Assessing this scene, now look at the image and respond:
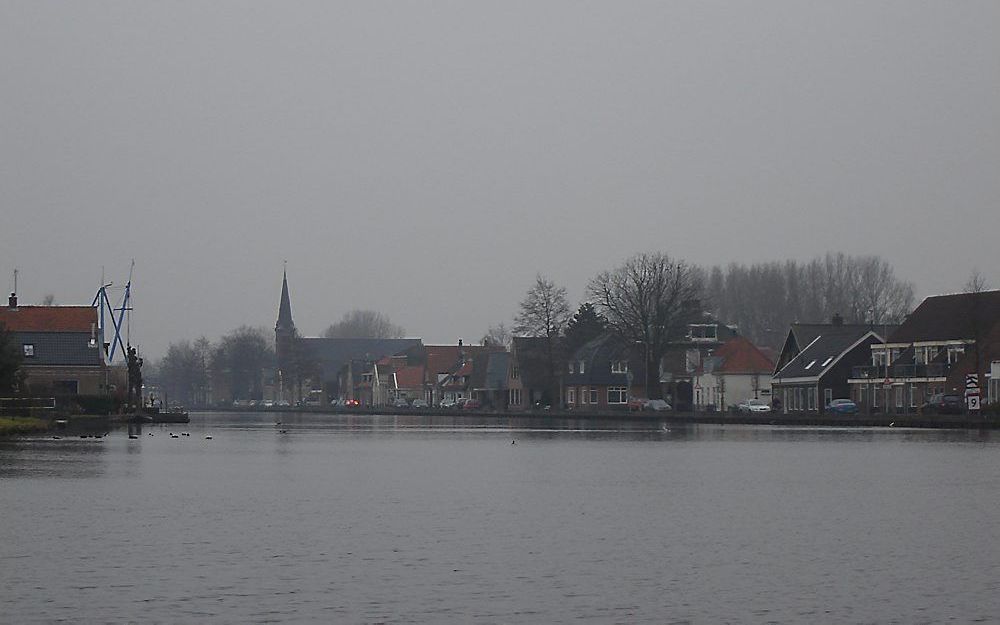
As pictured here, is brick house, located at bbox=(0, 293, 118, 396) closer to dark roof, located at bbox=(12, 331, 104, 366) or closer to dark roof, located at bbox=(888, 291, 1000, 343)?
dark roof, located at bbox=(12, 331, 104, 366)

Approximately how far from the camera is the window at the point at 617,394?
13275 centimetres

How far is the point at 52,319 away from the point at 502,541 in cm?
7829

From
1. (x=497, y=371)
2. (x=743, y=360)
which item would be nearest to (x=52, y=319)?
(x=743, y=360)

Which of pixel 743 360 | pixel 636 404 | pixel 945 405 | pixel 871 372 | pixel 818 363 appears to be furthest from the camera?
pixel 743 360

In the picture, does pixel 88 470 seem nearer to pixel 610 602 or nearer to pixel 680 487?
pixel 680 487

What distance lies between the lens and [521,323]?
397 feet

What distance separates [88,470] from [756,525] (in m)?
21.3

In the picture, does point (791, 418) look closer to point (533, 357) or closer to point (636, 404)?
point (636, 404)

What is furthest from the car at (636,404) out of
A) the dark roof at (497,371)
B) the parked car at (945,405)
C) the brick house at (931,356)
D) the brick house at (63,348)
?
the brick house at (63,348)

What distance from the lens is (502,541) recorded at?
83.5 ft

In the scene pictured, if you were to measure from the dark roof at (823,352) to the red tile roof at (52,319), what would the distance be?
47252 mm

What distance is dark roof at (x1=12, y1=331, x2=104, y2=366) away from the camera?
96750 millimetres

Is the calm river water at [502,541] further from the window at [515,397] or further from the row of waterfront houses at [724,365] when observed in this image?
the window at [515,397]

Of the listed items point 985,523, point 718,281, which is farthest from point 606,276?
point 985,523
